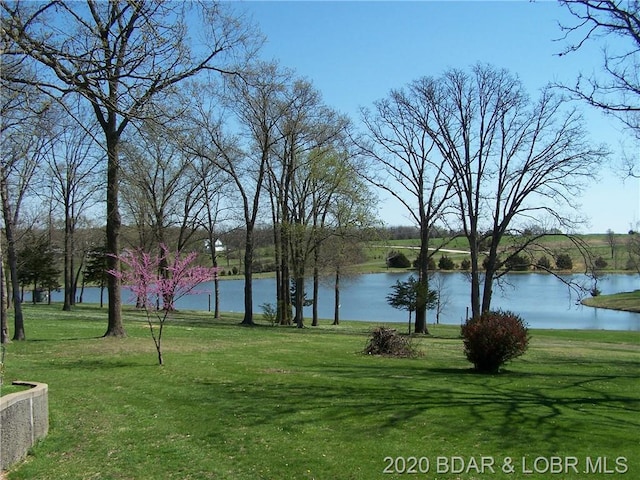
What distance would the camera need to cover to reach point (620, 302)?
5956cm

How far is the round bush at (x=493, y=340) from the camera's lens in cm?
1234

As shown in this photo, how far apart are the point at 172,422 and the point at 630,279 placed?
322 feet

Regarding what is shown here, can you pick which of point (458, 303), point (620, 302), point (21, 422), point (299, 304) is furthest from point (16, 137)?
point (620, 302)

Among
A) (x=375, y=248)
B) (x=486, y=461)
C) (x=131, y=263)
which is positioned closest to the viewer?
(x=486, y=461)

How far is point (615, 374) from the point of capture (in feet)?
44.7

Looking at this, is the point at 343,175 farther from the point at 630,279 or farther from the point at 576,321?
the point at 630,279

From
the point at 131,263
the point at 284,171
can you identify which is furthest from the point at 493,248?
the point at 131,263

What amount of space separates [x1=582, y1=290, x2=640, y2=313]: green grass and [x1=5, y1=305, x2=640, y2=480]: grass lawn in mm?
49803

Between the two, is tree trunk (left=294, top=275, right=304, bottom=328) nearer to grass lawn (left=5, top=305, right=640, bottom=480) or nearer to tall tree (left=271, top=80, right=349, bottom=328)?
tall tree (left=271, top=80, right=349, bottom=328)

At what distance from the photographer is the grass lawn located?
5762 mm

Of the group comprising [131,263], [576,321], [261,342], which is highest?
[131,263]

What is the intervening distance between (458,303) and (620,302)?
1726 cm

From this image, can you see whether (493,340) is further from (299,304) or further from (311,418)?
(299,304)

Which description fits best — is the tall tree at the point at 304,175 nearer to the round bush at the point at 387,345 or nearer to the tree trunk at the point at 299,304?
the tree trunk at the point at 299,304
